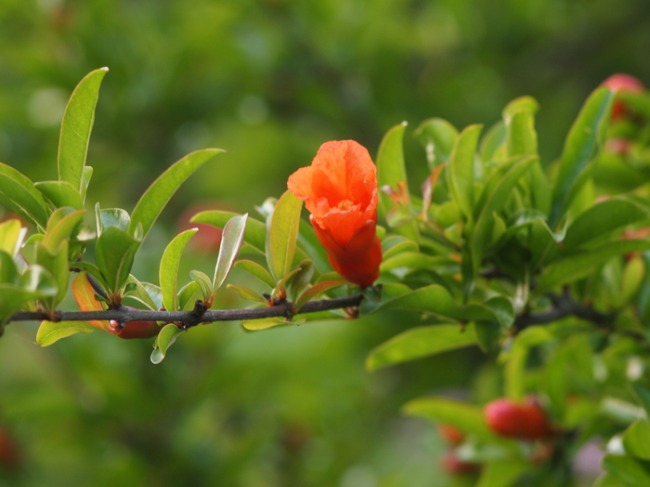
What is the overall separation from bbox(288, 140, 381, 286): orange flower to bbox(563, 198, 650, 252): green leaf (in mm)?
256

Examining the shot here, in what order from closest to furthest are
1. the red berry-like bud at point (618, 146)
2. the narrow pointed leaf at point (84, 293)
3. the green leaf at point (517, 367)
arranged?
the narrow pointed leaf at point (84, 293) → the green leaf at point (517, 367) → the red berry-like bud at point (618, 146)

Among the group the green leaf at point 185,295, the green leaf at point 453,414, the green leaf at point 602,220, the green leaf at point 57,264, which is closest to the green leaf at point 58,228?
the green leaf at point 57,264

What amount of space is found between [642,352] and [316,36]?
4.38 feet

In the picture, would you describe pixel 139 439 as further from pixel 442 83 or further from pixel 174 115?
pixel 442 83

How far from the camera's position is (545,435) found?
45.1 inches

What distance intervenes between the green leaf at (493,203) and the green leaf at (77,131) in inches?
13.7

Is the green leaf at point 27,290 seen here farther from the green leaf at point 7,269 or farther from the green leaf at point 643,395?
the green leaf at point 643,395

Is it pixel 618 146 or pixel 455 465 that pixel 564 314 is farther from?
pixel 455 465

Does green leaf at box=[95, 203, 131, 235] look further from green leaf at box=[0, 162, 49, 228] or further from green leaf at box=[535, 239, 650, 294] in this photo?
green leaf at box=[535, 239, 650, 294]

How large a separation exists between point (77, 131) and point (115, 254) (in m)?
0.11

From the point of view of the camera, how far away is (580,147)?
93 centimetres

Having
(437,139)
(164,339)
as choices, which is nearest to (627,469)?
(437,139)

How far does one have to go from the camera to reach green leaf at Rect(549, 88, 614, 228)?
91 centimetres

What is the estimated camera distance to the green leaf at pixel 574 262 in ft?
2.87
